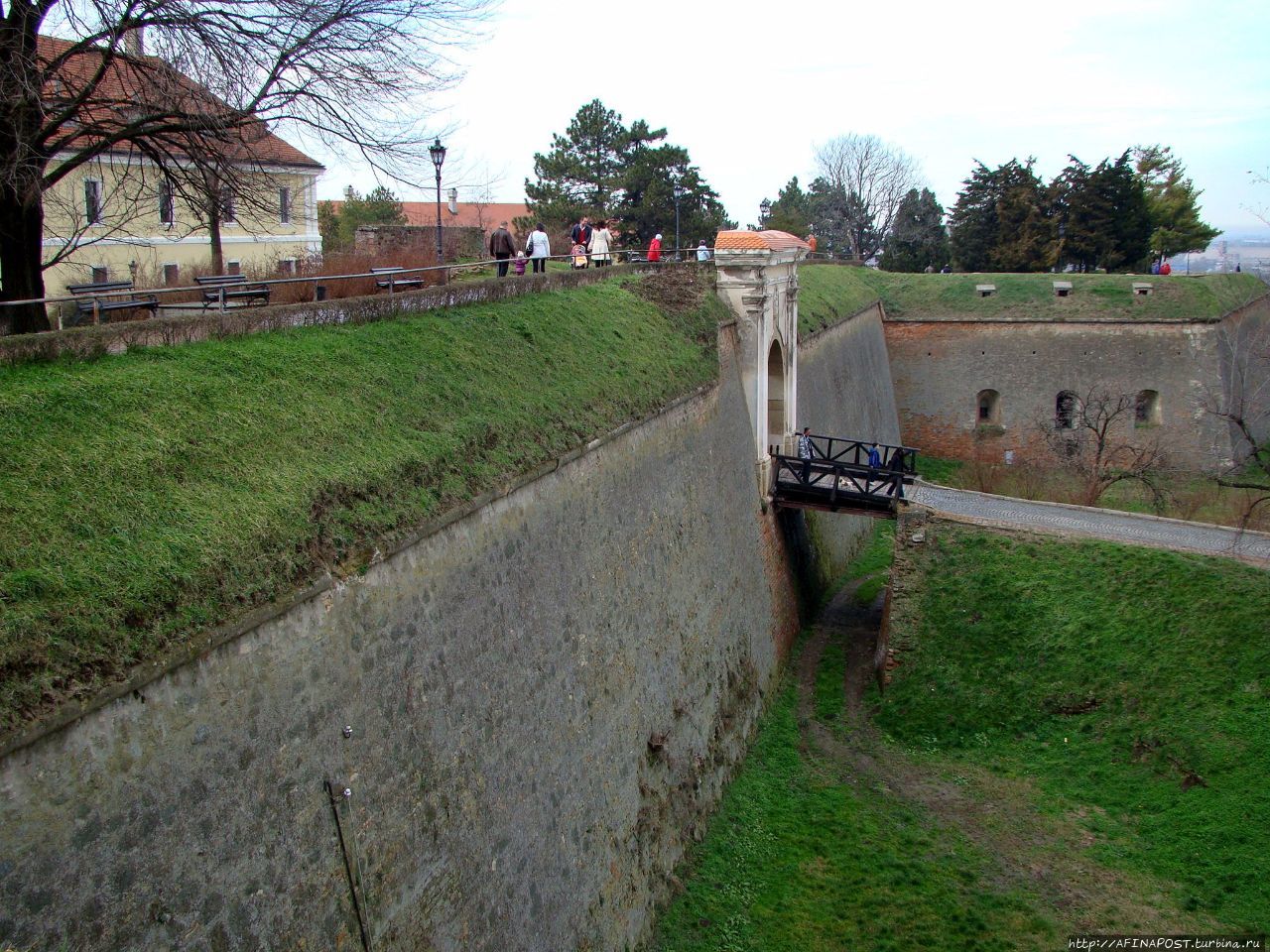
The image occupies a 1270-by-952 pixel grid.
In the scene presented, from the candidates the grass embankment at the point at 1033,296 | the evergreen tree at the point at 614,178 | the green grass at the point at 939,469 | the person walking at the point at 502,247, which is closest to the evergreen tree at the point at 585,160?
the evergreen tree at the point at 614,178

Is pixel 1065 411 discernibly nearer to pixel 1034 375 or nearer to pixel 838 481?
pixel 1034 375

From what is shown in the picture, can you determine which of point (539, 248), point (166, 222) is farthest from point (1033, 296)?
point (166, 222)

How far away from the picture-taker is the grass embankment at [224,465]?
18.2 feet

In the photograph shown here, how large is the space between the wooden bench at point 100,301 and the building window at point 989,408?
2810 centimetres

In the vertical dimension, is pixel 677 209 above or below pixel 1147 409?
above

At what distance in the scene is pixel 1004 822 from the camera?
12.5m

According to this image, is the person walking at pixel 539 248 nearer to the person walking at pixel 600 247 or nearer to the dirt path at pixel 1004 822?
the person walking at pixel 600 247

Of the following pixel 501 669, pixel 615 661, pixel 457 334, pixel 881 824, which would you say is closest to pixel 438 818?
pixel 501 669

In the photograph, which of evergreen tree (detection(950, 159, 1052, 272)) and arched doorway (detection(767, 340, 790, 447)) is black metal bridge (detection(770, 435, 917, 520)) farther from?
evergreen tree (detection(950, 159, 1052, 272))

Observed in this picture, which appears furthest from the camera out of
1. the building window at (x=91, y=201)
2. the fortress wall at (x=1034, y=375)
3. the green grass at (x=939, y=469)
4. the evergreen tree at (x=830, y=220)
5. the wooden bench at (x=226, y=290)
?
the evergreen tree at (x=830, y=220)

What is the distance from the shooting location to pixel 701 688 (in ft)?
43.6

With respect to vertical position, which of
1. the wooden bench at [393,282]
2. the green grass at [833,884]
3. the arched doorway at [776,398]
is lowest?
the green grass at [833,884]

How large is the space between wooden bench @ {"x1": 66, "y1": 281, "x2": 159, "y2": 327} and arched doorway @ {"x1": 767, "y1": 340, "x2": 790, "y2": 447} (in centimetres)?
1212

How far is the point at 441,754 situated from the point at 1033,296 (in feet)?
99.4
